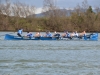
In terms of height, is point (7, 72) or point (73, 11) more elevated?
point (73, 11)

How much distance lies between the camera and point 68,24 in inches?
4131

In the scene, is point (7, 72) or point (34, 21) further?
point (34, 21)

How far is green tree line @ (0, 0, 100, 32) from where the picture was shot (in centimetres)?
10362

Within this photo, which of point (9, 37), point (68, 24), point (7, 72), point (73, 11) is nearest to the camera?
point (7, 72)

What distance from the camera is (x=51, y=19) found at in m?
107

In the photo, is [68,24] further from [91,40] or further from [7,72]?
[7,72]

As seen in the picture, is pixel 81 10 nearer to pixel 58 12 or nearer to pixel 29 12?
pixel 58 12

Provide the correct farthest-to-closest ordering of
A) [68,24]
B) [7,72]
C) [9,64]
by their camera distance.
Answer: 1. [68,24]
2. [9,64]
3. [7,72]

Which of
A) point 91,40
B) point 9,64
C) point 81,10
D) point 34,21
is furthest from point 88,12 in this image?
point 9,64

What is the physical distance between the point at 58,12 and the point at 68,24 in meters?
6.20

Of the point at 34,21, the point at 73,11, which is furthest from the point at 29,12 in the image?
the point at 73,11

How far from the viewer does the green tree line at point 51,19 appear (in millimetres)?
103625

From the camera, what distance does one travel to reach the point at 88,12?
108 metres

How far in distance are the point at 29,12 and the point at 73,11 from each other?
43.4 ft
